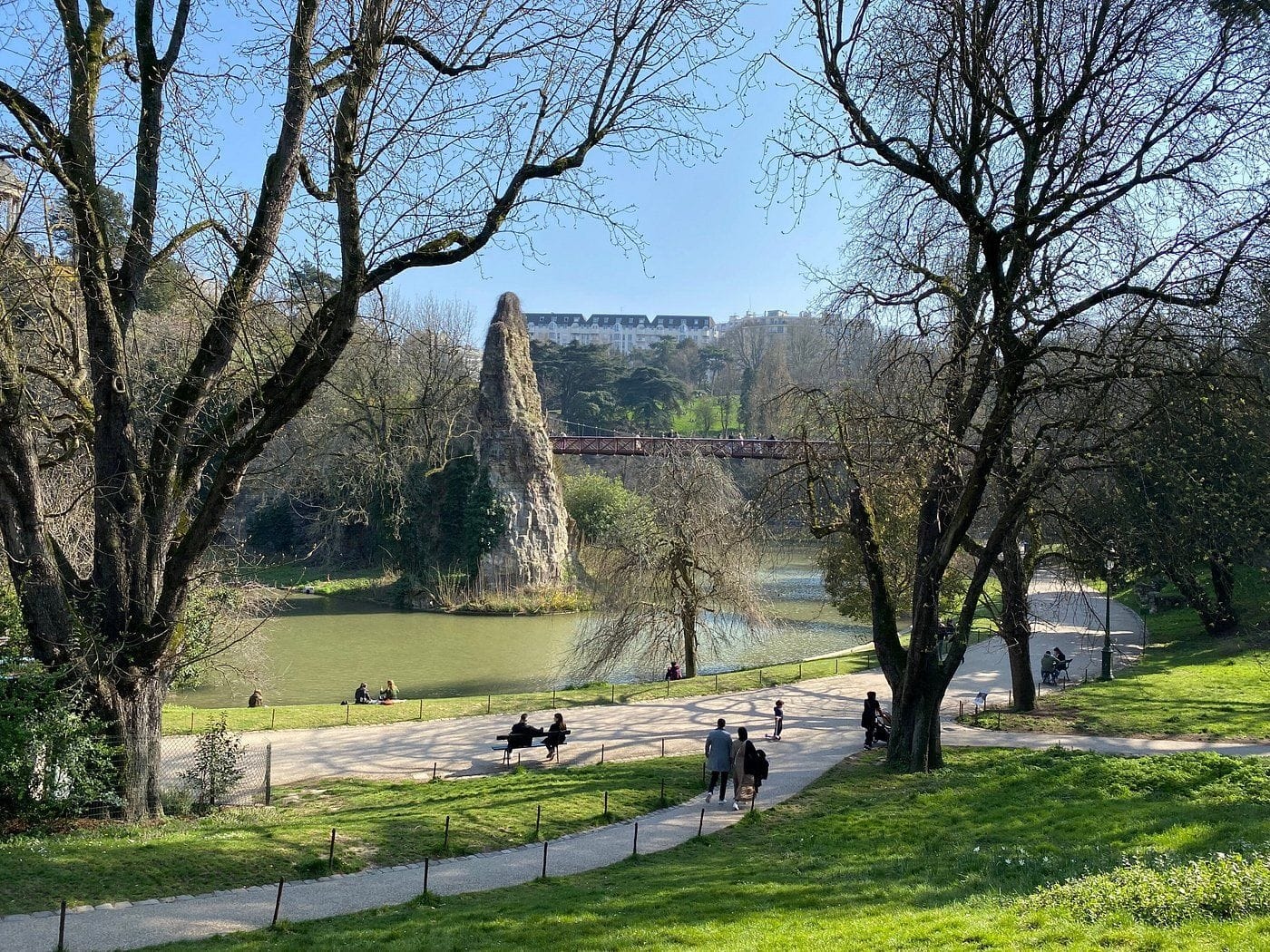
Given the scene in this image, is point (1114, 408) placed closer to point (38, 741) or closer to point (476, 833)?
point (476, 833)

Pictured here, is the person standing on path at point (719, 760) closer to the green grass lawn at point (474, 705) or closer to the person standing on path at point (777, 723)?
the person standing on path at point (777, 723)

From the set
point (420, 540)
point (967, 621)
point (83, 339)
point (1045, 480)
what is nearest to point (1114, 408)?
point (1045, 480)

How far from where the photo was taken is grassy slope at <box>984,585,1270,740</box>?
16.2 meters

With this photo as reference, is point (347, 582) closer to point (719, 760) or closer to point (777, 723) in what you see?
point (777, 723)

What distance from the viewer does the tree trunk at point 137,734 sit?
9.61 m

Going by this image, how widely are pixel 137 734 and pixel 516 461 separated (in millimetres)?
37274

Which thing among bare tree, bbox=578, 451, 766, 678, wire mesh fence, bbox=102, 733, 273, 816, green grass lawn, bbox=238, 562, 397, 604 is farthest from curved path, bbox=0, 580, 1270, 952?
green grass lawn, bbox=238, 562, 397, 604

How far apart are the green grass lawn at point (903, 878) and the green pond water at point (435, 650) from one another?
10115 millimetres

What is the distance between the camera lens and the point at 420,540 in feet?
157

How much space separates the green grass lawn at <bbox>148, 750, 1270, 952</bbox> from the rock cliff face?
34966 millimetres

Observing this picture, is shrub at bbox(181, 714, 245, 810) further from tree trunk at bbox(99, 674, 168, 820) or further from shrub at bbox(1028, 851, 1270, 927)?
shrub at bbox(1028, 851, 1270, 927)

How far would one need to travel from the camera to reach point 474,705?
20906 mm

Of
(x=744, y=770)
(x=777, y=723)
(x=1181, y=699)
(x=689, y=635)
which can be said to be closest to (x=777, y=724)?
(x=777, y=723)

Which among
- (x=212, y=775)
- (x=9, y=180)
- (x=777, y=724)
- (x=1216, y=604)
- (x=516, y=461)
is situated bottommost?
(x=777, y=724)
